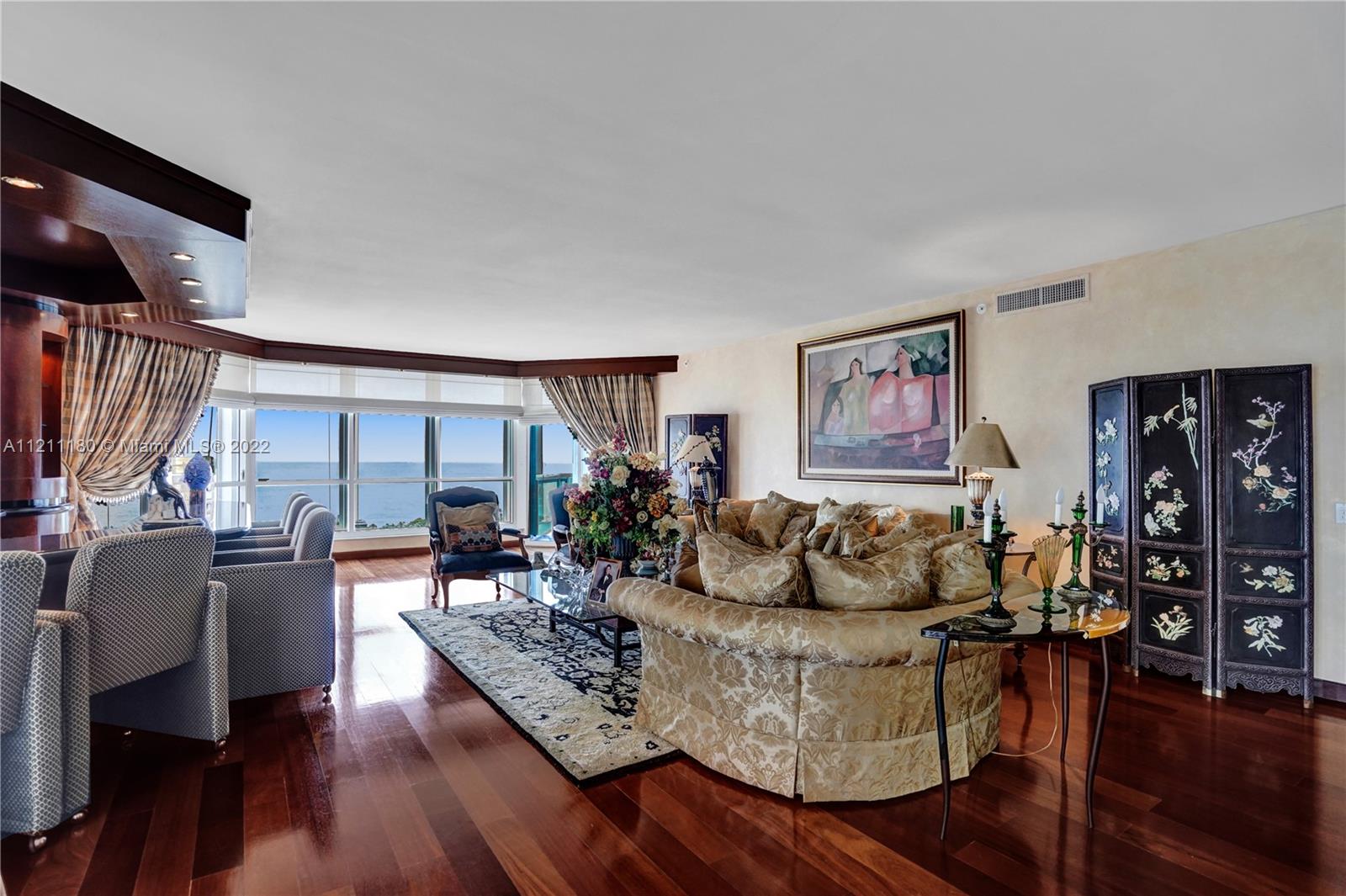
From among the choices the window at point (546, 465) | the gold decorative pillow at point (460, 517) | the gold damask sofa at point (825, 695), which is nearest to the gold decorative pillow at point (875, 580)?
the gold damask sofa at point (825, 695)

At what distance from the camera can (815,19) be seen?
192 cm

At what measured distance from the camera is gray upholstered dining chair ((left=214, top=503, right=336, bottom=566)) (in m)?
3.64

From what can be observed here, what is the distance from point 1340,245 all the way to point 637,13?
3734mm

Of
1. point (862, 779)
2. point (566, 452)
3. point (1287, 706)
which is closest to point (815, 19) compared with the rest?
point (862, 779)

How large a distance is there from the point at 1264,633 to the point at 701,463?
468 cm

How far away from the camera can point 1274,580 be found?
3451 millimetres

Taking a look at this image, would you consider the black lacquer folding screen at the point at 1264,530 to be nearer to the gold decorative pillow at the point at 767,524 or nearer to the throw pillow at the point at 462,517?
the gold decorative pillow at the point at 767,524

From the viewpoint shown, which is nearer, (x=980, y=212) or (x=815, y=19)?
(x=815, y=19)

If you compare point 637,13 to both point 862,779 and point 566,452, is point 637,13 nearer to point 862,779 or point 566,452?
point 862,779

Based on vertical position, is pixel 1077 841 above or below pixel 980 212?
below

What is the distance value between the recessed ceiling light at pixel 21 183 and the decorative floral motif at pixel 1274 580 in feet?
18.6

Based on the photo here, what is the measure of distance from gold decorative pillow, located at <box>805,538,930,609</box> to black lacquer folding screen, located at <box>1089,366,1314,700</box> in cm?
203

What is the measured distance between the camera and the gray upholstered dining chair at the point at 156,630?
248 centimetres

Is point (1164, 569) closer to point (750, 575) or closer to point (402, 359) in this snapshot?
point (750, 575)
